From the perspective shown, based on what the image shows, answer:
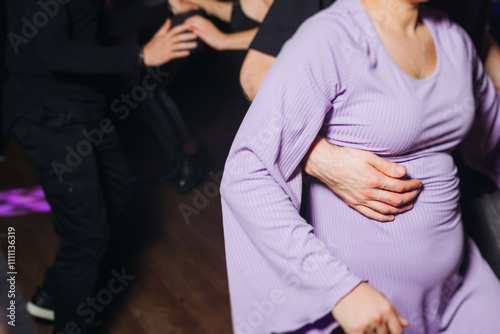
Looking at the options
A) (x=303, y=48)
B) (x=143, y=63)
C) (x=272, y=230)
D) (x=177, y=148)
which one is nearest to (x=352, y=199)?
(x=272, y=230)

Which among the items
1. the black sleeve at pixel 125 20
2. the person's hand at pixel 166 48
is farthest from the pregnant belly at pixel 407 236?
the black sleeve at pixel 125 20

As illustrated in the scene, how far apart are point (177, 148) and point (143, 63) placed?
1452 millimetres

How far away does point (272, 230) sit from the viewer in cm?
89

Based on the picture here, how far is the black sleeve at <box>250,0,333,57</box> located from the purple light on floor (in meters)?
2.71

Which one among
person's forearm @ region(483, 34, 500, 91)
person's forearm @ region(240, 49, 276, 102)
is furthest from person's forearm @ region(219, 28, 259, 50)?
person's forearm @ region(483, 34, 500, 91)

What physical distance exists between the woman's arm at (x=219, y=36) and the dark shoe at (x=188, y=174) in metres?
1.30

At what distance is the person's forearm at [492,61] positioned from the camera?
1397 mm

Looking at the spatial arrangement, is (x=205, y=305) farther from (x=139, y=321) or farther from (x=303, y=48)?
(x=303, y=48)

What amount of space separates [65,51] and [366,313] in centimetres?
150

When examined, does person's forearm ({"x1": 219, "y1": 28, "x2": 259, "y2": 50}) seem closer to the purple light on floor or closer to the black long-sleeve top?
the black long-sleeve top

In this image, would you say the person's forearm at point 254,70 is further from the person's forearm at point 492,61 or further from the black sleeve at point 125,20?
the black sleeve at point 125,20

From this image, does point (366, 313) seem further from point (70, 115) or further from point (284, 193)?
point (70, 115)

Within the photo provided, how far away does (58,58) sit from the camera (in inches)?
69.1

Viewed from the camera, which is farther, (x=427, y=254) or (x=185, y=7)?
(x=185, y=7)
